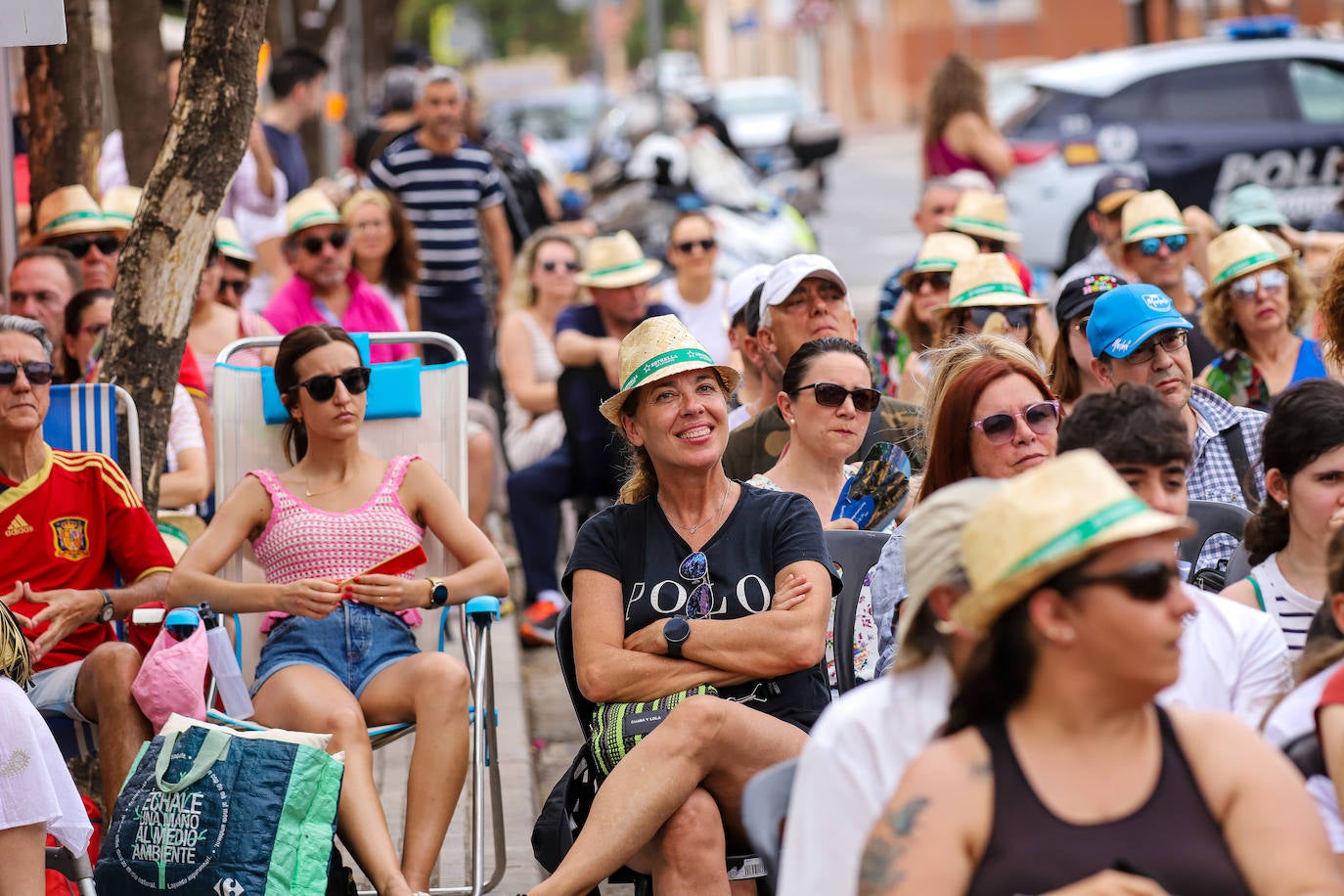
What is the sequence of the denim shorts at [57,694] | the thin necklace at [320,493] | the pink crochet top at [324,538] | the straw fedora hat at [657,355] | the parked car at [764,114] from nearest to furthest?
the straw fedora hat at [657,355] < the denim shorts at [57,694] < the pink crochet top at [324,538] < the thin necklace at [320,493] < the parked car at [764,114]

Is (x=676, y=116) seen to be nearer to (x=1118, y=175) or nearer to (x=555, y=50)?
(x=1118, y=175)

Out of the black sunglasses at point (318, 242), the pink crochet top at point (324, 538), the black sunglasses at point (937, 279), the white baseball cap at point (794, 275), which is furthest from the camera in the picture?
the black sunglasses at point (318, 242)

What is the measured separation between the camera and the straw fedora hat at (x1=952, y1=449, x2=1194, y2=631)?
239 centimetres

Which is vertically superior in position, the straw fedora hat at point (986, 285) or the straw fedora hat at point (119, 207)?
the straw fedora hat at point (119, 207)

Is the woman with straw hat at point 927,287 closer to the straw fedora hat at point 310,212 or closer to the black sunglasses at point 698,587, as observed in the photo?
the straw fedora hat at point 310,212

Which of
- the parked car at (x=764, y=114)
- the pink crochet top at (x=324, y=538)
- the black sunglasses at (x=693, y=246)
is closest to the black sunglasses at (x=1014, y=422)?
the pink crochet top at (x=324, y=538)

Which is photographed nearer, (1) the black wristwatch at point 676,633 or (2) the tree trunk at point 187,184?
(1) the black wristwatch at point 676,633

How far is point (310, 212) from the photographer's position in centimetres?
769

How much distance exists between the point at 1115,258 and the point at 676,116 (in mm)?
11186

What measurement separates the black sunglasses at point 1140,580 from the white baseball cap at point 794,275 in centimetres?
352

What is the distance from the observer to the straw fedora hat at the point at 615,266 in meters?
8.05

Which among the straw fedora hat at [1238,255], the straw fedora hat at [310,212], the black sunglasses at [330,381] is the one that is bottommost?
the black sunglasses at [330,381]

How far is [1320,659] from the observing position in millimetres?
3033

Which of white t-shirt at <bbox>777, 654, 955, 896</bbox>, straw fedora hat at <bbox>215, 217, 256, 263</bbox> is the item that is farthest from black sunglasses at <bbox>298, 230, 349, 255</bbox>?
white t-shirt at <bbox>777, 654, 955, 896</bbox>
